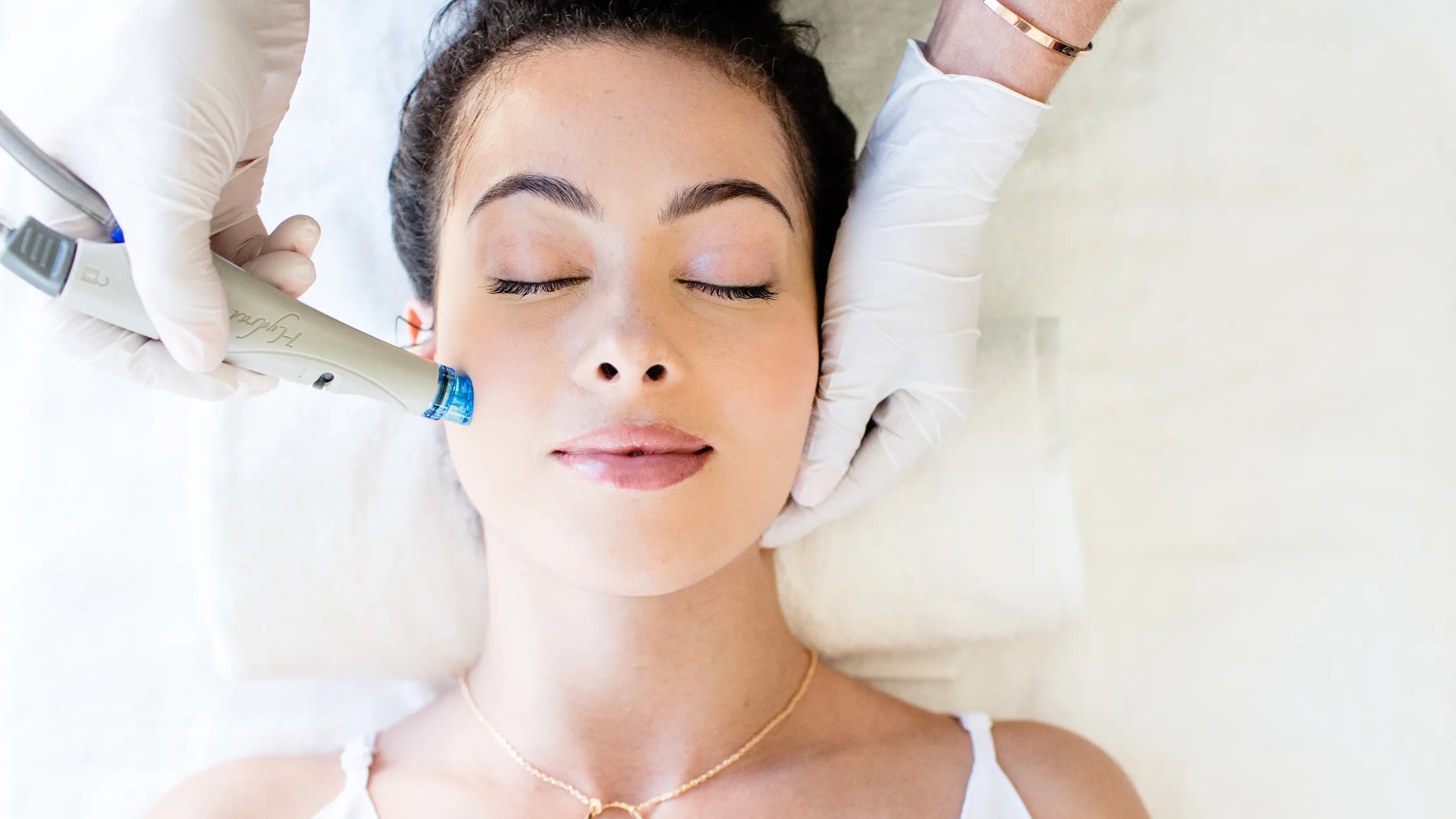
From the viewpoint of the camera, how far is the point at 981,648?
1.66 metres

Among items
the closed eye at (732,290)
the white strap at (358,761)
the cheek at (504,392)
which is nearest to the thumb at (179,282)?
the cheek at (504,392)

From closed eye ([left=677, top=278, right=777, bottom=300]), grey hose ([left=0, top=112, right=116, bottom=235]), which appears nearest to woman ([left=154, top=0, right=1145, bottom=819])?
closed eye ([left=677, top=278, right=777, bottom=300])

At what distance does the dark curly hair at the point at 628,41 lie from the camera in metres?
1.26

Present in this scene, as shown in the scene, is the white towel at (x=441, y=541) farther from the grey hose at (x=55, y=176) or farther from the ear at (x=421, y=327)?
the grey hose at (x=55, y=176)

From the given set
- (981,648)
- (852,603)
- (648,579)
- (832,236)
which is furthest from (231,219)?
(981,648)

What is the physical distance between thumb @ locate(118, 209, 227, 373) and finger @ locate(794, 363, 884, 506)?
0.75m

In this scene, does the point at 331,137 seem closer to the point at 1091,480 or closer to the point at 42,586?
the point at 42,586

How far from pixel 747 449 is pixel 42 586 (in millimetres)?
1316

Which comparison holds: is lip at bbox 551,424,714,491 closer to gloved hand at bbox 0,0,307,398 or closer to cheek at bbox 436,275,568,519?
cheek at bbox 436,275,568,519

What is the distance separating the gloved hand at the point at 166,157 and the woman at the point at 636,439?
0.81ft

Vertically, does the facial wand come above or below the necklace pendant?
above

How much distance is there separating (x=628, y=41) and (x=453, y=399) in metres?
0.49

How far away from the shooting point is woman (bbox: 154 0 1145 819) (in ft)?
3.68

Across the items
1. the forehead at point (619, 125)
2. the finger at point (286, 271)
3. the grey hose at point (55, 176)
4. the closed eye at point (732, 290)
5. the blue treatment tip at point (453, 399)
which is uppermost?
the forehead at point (619, 125)
